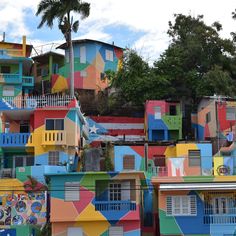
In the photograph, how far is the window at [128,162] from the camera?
144 feet

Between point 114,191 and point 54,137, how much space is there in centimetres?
881

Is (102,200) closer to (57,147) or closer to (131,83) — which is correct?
(57,147)

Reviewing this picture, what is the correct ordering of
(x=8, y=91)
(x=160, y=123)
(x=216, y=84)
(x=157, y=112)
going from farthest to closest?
(x=8, y=91)
(x=216, y=84)
(x=157, y=112)
(x=160, y=123)

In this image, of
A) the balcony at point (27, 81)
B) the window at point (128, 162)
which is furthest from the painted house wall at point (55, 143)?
the balcony at point (27, 81)

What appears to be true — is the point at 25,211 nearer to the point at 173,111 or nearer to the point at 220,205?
the point at 220,205

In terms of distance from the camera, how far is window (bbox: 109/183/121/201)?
36344 mm

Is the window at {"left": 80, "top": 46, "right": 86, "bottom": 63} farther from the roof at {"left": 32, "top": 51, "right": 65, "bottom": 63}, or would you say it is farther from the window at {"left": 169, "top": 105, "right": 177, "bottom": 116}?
the window at {"left": 169, "top": 105, "right": 177, "bottom": 116}

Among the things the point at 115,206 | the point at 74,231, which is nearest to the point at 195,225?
the point at 115,206

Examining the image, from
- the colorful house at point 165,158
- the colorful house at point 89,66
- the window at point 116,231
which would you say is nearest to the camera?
the window at point 116,231

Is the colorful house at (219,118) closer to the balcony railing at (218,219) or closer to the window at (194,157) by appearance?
the window at (194,157)

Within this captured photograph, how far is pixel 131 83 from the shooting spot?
5644 centimetres

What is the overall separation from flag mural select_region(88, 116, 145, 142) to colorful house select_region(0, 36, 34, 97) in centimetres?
918

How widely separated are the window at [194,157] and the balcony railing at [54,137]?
31.8 ft

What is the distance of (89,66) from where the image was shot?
6369 centimetres
